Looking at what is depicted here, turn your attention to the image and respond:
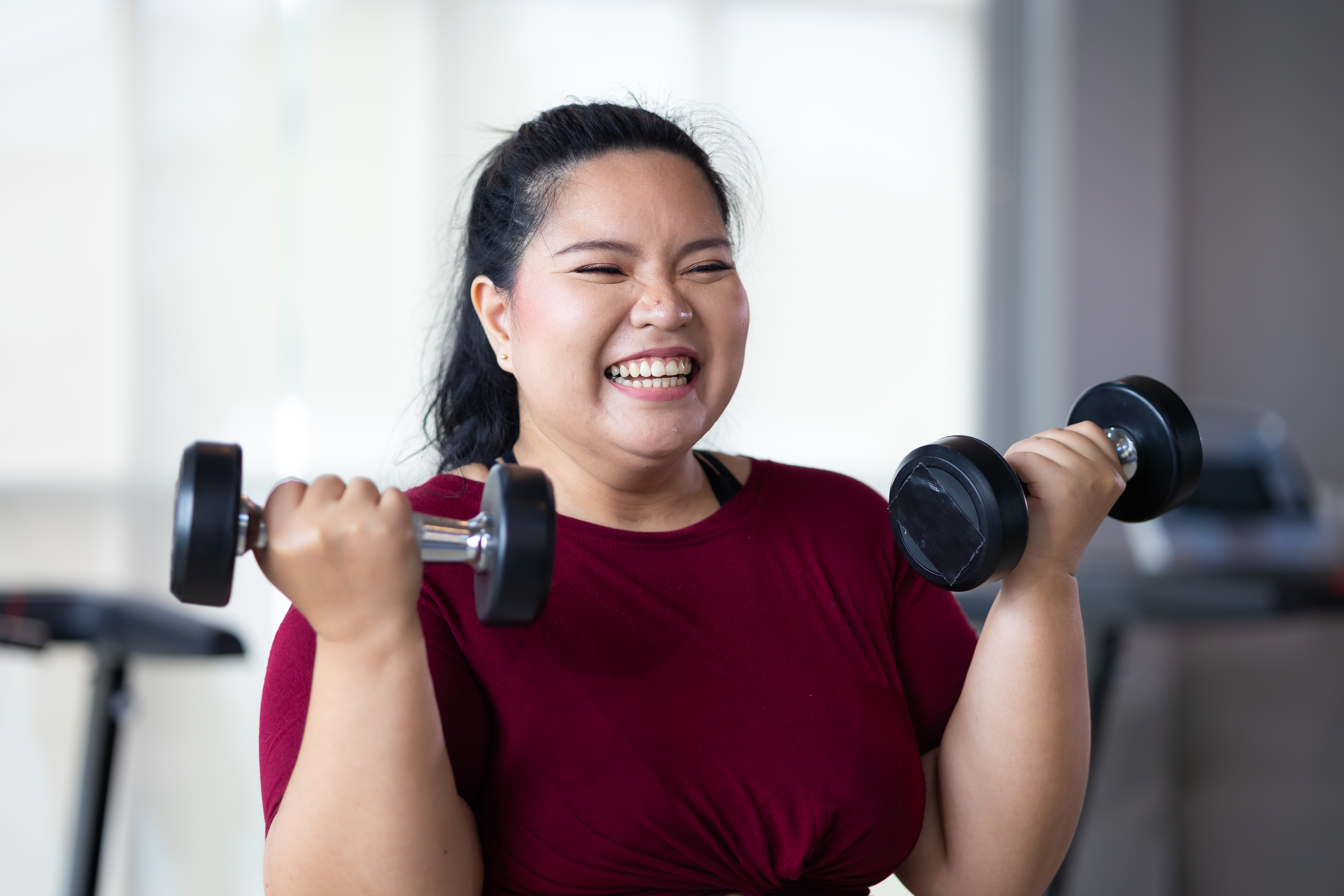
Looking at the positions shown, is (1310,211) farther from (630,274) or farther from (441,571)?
(441,571)

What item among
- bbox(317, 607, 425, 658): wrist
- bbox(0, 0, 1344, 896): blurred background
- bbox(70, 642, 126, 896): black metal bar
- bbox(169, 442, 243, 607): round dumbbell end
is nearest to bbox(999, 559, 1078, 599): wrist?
bbox(317, 607, 425, 658): wrist

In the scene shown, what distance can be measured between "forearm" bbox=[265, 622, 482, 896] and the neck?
290 millimetres

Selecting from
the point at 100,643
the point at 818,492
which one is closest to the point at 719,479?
the point at 818,492

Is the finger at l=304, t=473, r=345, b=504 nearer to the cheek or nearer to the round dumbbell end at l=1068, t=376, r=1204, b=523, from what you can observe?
the cheek

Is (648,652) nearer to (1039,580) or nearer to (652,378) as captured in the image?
(652,378)

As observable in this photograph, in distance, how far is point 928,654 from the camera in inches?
41.7

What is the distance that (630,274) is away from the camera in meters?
0.96

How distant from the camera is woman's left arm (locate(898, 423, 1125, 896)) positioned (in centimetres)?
92

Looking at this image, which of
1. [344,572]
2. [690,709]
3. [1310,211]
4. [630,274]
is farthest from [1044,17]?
[344,572]

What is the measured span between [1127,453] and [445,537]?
63cm

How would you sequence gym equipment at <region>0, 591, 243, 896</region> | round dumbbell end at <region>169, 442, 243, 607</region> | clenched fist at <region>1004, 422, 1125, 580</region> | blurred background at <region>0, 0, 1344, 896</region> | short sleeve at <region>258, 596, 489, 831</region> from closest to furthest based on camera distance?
round dumbbell end at <region>169, 442, 243, 607</region> < short sleeve at <region>258, 596, 489, 831</region> < clenched fist at <region>1004, 422, 1125, 580</region> < gym equipment at <region>0, 591, 243, 896</region> < blurred background at <region>0, 0, 1344, 896</region>

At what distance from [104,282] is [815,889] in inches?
83.7

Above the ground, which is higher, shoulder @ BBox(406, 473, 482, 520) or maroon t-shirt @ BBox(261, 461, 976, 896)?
shoulder @ BBox(406, 473, 482, 520)

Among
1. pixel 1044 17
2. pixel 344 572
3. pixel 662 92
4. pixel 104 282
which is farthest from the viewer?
pixel 1044 17
